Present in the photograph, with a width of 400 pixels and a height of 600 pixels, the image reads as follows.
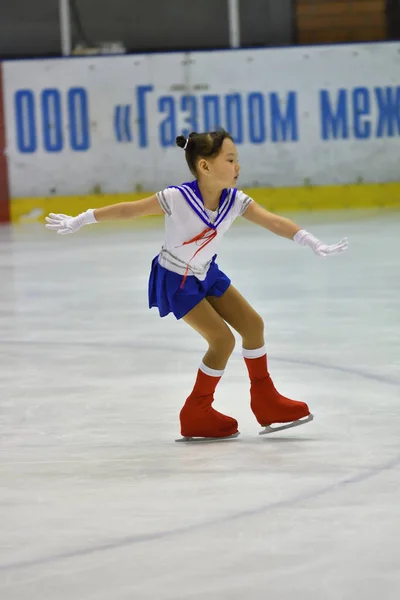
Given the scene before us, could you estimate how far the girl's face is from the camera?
427cm

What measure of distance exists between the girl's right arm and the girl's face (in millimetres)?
183

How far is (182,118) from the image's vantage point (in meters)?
14.9

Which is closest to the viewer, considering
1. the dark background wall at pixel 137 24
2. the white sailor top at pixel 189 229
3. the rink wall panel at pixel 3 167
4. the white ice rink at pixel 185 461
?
the white ice rink at pixel 185 461

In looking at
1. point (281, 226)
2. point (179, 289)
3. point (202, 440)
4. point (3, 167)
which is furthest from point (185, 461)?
point (3, 167)

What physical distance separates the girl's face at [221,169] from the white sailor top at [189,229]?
0.22 ft

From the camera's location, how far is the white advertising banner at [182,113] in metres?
14.9

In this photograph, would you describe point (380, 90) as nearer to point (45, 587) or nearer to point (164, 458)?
point (164, 458)

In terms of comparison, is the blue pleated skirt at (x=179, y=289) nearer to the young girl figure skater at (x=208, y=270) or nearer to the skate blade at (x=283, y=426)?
the young girl figure skater at (x=208, y=270)

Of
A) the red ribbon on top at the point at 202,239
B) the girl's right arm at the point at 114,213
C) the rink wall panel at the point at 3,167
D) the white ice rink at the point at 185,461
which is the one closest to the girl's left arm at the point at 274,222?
the red ribbon on top at the point at 202,239

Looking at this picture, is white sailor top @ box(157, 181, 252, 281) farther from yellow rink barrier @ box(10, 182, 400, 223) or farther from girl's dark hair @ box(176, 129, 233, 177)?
yellow rink barrier @ box(10, 182, 400, 223)

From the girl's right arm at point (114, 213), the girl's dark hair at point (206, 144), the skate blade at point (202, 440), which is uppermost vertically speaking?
the girl's dark hair at point (206, 144)

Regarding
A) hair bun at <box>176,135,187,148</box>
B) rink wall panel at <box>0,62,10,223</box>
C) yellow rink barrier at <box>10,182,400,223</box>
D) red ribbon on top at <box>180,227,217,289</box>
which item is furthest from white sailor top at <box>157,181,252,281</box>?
rink wall panel at <box>0,62,10,223</box>

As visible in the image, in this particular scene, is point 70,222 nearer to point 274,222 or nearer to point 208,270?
point 208,270

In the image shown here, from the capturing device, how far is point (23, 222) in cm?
1500
